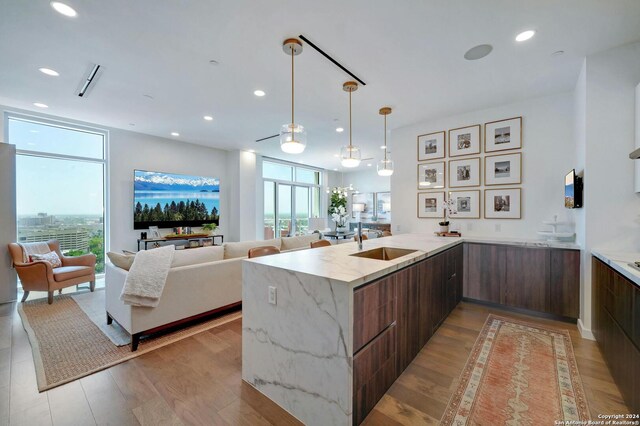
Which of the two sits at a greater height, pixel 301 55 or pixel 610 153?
pixel 301 55

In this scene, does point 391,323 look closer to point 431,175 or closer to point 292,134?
point 292,134

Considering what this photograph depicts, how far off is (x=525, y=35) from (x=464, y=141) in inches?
79.1

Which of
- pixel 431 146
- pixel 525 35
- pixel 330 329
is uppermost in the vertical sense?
pixel 525 35

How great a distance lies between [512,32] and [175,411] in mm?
4039

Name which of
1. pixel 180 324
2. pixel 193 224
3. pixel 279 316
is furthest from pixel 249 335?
pixel 193 224

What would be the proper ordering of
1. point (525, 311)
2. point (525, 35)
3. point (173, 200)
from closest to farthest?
point (525, 35), point (525, 311), point (173, 200)

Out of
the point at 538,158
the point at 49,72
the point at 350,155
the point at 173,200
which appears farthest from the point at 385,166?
the point at 173,200

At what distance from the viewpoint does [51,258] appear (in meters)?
4.15

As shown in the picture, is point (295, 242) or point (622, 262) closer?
point (622, 262)

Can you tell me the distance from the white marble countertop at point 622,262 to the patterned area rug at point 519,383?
93cm

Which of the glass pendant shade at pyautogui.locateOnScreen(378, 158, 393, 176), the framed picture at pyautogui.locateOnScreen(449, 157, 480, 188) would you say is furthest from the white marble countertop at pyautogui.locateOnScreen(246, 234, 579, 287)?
the framed picture at pyautogui.locateOnScreen(449, 157, 480, 188)

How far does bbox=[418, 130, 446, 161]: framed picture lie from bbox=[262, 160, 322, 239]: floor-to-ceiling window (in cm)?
481

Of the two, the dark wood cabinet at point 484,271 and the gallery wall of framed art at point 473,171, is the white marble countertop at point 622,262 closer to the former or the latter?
the dark wood cabinet at point 484,271

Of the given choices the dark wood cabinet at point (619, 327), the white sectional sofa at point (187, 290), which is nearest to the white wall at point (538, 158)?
the dark wood cabinet at point (619, 327)
